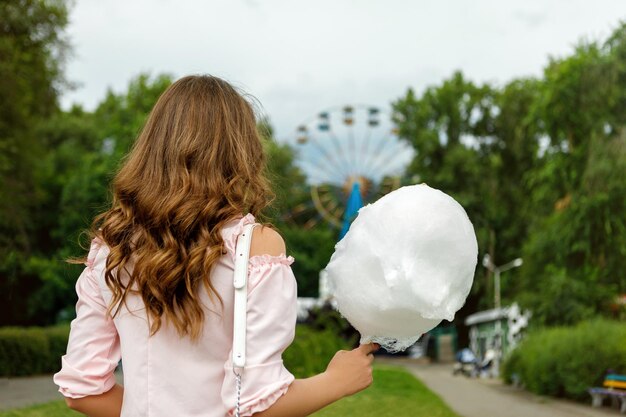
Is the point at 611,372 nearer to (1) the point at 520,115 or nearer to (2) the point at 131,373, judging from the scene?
(2) the point at 131,373

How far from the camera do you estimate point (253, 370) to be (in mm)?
1867

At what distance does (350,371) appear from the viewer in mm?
2039

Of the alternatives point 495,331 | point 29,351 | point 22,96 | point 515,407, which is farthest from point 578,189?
point 495,331

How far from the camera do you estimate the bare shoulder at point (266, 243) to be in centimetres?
193

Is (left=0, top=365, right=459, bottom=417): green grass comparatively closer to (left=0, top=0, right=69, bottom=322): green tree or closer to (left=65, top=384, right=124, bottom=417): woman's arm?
(left=65, top=384, right=124, bottom=417): woman's arm

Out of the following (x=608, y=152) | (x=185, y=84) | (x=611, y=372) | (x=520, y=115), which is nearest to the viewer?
(x=185, y=84)

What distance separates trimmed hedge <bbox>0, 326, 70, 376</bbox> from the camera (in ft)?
64.2

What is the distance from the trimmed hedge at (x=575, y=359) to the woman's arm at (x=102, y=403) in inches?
741

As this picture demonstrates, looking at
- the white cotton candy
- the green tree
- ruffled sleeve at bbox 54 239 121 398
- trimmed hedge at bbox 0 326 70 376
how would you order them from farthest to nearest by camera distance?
the green tree
trimmed hedge at bbox 0 326 70 376
the white cotton candy
ruffled sleeve at bbox 54 239 121 398

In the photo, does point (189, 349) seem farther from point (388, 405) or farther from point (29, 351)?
point (29, 351)

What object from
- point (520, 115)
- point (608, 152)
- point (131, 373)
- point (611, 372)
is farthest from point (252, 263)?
point (520, 115)

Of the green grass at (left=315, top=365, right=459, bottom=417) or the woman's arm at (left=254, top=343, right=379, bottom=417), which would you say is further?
the green grass at (left=315, top=365, right=459, bottom=417)

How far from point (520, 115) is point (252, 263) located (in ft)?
173

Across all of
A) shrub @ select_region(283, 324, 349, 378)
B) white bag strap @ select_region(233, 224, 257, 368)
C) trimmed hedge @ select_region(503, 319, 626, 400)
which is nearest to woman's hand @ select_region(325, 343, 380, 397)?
white bag strap @ select_region(233, 224, 257, 368)
